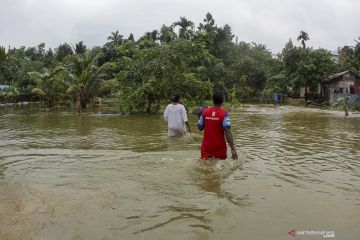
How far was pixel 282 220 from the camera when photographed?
4504 mm

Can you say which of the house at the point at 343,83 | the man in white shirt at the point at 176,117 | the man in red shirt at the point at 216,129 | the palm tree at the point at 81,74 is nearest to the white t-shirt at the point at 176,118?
the man in white shirt at the point at 176,117

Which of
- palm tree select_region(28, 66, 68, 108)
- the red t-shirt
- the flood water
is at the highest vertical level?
palm tree select_region(28, 66, 68, 108)

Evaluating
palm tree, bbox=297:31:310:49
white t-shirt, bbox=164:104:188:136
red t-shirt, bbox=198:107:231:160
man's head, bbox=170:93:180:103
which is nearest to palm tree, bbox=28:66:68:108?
white t-shirt, bbox=164:104:188:136

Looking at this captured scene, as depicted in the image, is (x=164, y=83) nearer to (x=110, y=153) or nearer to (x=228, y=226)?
(x=110, y=153)

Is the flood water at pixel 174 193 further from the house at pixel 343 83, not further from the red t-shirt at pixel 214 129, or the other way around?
the house at pixel 343 83

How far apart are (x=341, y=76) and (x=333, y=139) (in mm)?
30028

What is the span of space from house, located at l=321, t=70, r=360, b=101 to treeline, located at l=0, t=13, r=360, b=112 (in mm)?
1164

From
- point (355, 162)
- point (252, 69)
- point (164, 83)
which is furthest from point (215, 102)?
point (252, 69)

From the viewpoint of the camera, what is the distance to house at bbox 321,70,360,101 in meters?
39.6

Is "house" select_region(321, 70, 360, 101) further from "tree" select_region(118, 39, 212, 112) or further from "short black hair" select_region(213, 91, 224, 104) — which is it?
"short black hair" select_region(213, 91, 224, 104)

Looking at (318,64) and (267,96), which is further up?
(318,64)

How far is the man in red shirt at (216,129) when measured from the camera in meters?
6.52

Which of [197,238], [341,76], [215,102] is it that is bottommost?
[197,238]

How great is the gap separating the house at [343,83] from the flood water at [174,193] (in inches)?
1276
